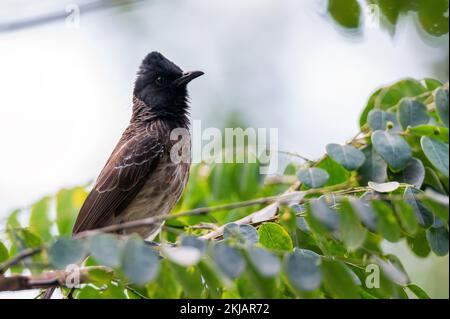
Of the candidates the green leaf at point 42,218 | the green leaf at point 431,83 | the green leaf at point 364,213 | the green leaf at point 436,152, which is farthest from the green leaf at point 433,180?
the green leaf at point 42,218

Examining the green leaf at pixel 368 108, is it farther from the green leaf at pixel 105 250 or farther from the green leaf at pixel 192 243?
the green leaf at pixel 105 250

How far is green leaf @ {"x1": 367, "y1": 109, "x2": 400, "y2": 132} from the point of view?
311 cm

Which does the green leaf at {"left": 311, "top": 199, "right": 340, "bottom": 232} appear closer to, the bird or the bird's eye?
the bird

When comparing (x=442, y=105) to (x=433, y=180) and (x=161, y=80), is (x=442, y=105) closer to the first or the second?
(x=433, y=180)

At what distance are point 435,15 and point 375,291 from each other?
1.14m

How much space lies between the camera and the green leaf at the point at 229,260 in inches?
72.4

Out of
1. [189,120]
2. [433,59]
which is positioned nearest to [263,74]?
[433,59]

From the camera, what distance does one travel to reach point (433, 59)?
759 cm

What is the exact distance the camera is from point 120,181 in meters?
4.17

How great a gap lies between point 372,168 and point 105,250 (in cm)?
177

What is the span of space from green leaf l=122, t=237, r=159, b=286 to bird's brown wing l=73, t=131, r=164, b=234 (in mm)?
2214

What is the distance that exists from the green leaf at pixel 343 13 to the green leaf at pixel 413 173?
4.07 ft

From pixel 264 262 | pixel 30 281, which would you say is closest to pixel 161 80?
pixel 30 281
